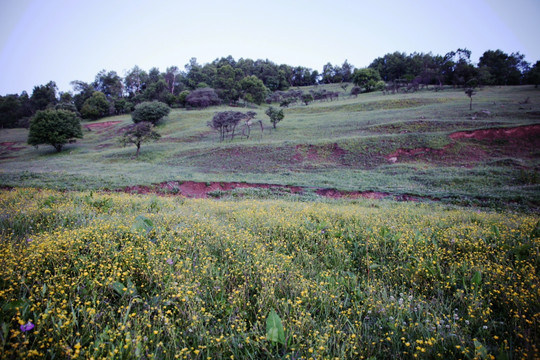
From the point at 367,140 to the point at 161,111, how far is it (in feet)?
145

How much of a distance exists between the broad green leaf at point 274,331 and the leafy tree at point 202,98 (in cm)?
7245

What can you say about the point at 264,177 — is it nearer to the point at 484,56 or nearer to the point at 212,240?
the point at 212,240

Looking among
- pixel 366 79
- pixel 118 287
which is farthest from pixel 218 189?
pixel 366 79

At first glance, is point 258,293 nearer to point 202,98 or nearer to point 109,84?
point 202,98

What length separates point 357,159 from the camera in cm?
2500

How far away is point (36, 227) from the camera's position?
17.2 ft

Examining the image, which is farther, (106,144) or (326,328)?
(106,144)

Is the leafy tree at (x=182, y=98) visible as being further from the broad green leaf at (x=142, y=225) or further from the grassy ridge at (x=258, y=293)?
the broad green leaf at (x=142, y=225)

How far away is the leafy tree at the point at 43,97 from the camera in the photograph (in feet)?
275

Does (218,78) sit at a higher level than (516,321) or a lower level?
higher

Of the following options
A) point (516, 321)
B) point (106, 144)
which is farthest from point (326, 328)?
point (106, 144)

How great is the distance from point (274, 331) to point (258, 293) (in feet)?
3.12

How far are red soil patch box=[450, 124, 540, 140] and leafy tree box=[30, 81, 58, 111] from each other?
377ft

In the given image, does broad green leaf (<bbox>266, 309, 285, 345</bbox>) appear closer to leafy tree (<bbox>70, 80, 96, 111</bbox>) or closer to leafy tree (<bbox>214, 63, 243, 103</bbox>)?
leafy tree (<bbox>214, 63, 243, 103</bbox>)
